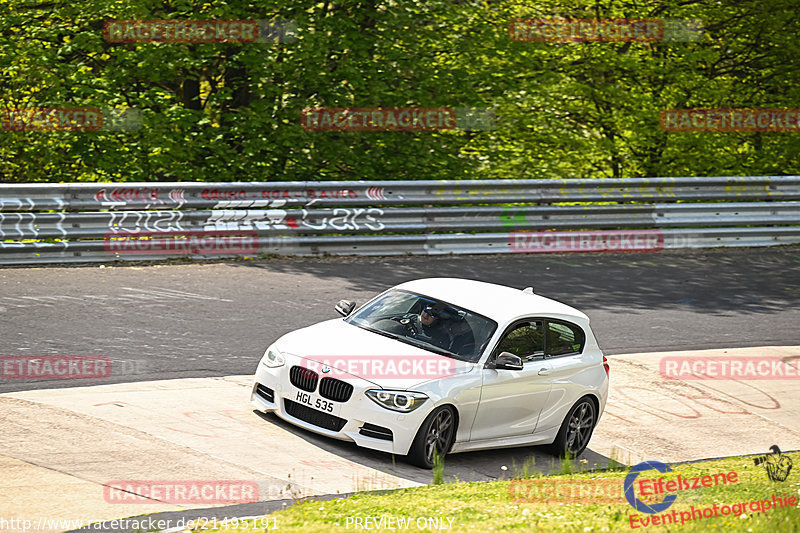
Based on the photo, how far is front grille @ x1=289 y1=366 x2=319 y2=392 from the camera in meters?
8.90

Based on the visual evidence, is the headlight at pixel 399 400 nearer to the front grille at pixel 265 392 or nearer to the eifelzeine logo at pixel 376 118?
the front grille at pixel 265 392

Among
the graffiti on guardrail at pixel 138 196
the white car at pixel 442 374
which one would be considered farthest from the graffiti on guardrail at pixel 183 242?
the white car at pixel 442 374

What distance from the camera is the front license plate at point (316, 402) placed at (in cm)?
874

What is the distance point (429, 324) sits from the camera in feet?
31.5

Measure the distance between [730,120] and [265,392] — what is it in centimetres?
1547

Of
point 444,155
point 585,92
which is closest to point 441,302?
point 444,155

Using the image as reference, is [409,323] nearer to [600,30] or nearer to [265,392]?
[265,392]

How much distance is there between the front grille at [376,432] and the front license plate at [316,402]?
0.93ft

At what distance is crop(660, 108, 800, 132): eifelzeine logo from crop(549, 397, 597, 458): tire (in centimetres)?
1224

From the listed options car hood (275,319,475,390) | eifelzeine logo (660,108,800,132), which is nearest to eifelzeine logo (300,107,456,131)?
eifelzeine logo (660,108,800,132)

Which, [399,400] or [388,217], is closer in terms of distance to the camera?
[399,400]

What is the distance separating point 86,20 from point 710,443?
12.4 meters

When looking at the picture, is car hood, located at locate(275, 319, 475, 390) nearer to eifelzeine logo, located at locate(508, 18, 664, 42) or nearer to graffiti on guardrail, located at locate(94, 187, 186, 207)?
graffiti on guardrail, located at locate(94, 187, 186, 207)

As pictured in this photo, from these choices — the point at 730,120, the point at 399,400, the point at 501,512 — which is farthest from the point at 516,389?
the point at 730,120
